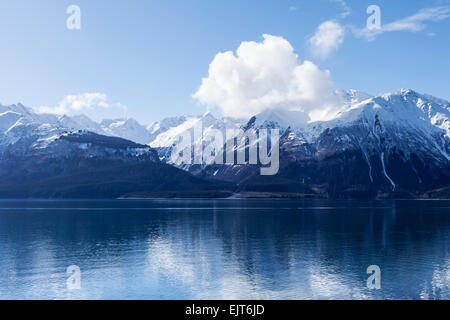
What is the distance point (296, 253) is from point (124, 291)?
57.5m

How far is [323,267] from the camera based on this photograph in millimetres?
106625

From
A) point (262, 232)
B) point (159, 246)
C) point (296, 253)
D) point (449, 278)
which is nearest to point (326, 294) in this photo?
point (449, 278)

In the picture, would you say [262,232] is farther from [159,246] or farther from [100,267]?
[100,267]

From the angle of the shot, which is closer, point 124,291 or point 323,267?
point 124,291

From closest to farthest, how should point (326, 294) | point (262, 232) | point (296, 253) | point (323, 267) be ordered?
point (326, 294)
point (323, 267)
point (296, 253)
point (262, 232)

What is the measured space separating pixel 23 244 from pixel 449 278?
119906mm

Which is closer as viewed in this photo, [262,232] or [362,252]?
[362,252]

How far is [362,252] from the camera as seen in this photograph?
431ft

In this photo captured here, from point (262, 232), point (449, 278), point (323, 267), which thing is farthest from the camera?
point (262, 232)

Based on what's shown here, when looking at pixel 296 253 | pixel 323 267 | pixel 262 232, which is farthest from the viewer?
pixel 262 232
